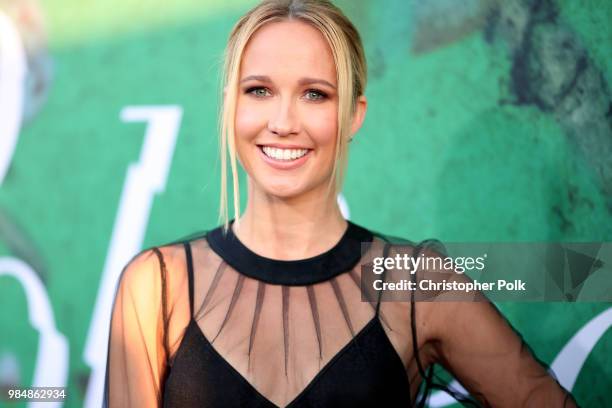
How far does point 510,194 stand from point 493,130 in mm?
190

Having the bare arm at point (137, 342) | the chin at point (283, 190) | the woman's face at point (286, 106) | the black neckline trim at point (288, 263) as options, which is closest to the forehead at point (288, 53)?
the woman's face at point (286, 106)

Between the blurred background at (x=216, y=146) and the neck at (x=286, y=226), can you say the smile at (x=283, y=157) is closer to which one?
the neck at (x=286, y=226)

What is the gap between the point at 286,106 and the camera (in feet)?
5.65

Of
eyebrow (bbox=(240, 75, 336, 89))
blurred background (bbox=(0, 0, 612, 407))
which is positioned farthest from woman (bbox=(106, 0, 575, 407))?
blurred background (bbox=(0, 0, 612, 407))

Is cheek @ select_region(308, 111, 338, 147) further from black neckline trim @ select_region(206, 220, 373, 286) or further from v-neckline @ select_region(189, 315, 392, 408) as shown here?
v-neckline @ select_region(189, 315, 392, 408)

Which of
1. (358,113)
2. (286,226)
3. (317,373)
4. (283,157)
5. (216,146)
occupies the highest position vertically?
(216,146)

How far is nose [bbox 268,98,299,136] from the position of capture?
171cm

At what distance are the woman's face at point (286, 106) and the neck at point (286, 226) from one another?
57mm

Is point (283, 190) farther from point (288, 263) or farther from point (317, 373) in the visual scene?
point (317, 373)

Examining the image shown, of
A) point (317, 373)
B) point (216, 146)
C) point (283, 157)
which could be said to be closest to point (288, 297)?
point (317, 373)

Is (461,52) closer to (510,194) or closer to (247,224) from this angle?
(510,194)

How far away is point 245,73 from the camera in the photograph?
175cm

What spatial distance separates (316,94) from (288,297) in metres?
0.44

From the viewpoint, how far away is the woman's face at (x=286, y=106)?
1727 mm
